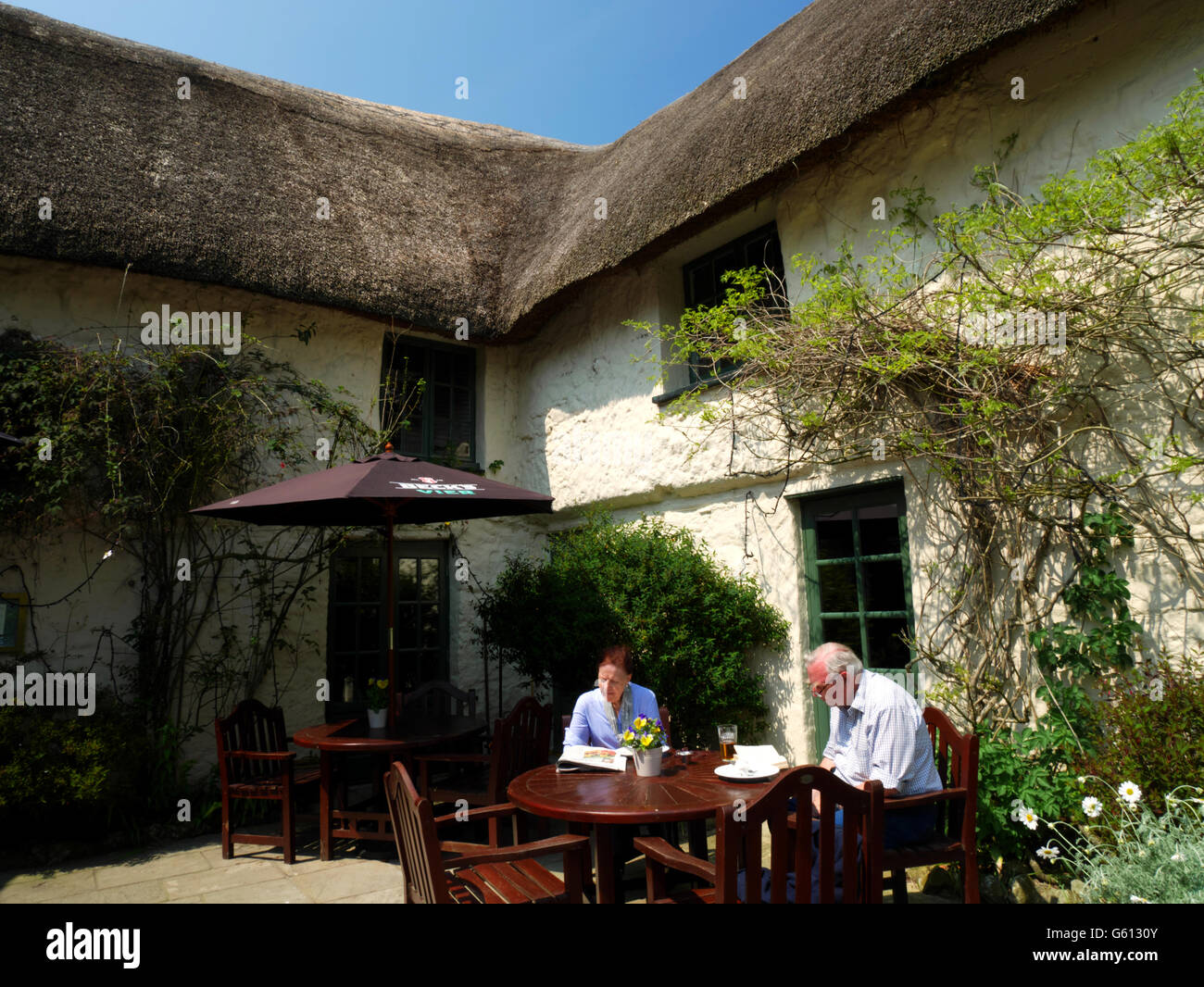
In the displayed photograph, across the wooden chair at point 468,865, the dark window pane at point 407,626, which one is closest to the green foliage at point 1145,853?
the wooden chair at point 468,865

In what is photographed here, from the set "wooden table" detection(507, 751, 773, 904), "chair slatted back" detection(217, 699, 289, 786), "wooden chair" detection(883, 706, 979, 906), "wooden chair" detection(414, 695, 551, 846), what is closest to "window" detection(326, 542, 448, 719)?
"chair slatted back" detection(217, 699, 289, 786)

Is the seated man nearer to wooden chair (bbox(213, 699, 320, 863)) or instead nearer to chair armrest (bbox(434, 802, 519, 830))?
chair armrest (bbox(434, 802, 519, 830))

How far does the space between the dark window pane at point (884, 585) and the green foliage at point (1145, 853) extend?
161 cm

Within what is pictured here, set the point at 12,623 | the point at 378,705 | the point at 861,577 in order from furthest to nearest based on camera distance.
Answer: the point at 12,623 → the point at 861,577 → the point at 378,705

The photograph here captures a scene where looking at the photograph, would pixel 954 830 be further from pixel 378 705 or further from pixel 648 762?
pixel 378 705

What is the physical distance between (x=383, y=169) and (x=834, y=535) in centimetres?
574

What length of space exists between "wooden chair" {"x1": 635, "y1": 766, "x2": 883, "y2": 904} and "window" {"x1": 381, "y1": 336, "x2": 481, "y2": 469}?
528 centimetres

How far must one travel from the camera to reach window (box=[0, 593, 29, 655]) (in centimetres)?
502

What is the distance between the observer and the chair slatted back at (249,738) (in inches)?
174

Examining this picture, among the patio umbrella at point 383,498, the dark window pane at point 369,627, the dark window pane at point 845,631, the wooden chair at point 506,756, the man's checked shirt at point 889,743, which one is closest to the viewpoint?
the man's checked shirt at point 889,743

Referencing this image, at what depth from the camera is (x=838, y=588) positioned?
192 inches

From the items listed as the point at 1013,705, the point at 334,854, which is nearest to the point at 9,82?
the point at 334,854

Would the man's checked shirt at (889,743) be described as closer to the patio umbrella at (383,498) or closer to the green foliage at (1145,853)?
the green foliage at (1145,853)

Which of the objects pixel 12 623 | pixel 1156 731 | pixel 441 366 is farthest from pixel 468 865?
pixel 441 366
